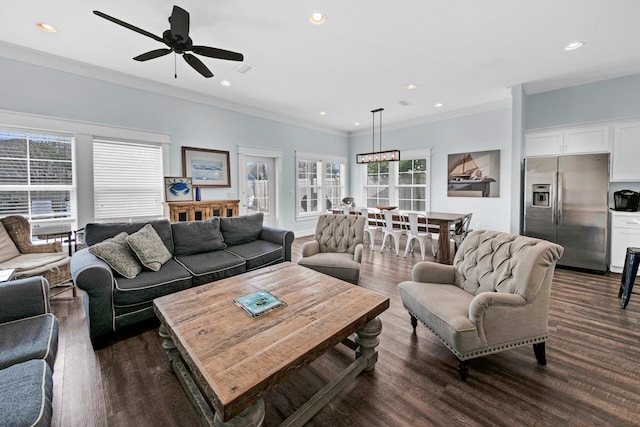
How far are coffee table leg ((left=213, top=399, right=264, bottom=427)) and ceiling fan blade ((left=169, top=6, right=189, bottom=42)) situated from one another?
2.88 m

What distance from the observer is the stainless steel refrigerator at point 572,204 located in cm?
387

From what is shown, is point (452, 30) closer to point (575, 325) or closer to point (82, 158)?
point (575, 325)

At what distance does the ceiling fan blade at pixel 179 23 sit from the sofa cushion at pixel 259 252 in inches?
92.6

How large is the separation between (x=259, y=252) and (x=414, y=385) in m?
2.31

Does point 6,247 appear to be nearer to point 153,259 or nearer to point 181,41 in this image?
point 153,259

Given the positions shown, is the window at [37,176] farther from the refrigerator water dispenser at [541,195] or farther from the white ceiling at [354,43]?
the refrigerator water dispenser at [541,195]

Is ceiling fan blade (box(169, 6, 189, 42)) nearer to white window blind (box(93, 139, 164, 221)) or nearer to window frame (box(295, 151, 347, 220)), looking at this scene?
white window blind (box(93, 139, 164, 221))

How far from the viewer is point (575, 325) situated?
98.3 inches

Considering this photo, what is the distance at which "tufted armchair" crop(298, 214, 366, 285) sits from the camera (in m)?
3.17

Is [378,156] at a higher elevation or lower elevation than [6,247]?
higher

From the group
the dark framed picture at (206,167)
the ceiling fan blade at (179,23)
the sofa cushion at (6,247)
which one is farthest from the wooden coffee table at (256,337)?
the dark framed picture at (206,167)

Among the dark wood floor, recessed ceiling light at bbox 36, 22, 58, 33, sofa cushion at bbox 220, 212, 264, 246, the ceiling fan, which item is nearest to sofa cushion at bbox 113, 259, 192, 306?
the dark wood floor

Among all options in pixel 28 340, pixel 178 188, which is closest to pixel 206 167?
pixel 178 188

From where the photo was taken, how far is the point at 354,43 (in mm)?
3205
